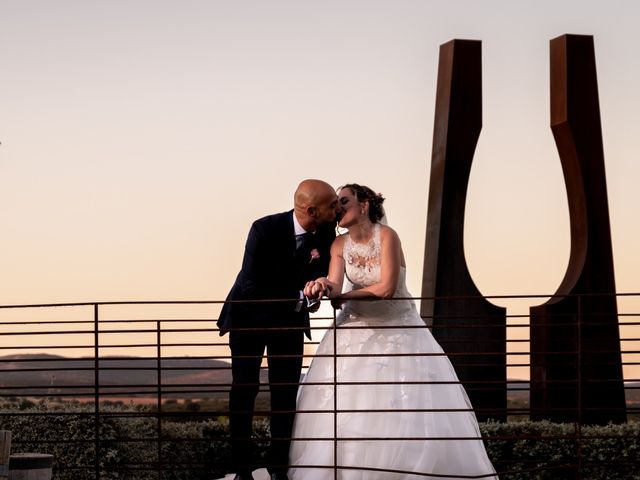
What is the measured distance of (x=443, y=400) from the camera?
766 centimetres

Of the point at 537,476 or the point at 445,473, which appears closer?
the point at 445,473

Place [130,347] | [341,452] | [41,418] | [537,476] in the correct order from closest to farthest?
[341,452] < [130,347] < [41,418] < [537,476]

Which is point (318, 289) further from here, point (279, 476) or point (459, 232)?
point (459, 232)

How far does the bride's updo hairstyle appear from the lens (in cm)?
739

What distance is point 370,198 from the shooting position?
7.42 m

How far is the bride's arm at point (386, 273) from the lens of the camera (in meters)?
7.32

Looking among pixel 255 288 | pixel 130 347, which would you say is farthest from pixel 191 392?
pixel 255 288

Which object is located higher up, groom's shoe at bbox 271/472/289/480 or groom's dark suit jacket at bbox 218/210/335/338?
groom's dark suit jacket at bbox 218/210/335/338

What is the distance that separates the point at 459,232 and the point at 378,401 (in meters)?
4.45

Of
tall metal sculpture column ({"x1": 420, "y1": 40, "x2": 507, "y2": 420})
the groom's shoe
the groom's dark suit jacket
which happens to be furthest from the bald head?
tall metal sculpture column ({"x1": 420, "y1": 40, "x2": 507, "y2": 420})

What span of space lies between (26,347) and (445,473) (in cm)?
324

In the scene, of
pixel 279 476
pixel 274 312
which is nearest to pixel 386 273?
pixel 274 312

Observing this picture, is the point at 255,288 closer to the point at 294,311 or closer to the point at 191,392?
the point at 294,311

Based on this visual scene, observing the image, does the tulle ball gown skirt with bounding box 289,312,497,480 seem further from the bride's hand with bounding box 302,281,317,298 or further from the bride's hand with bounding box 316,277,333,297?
the bride's hand with bounding box 302,281,317,298
